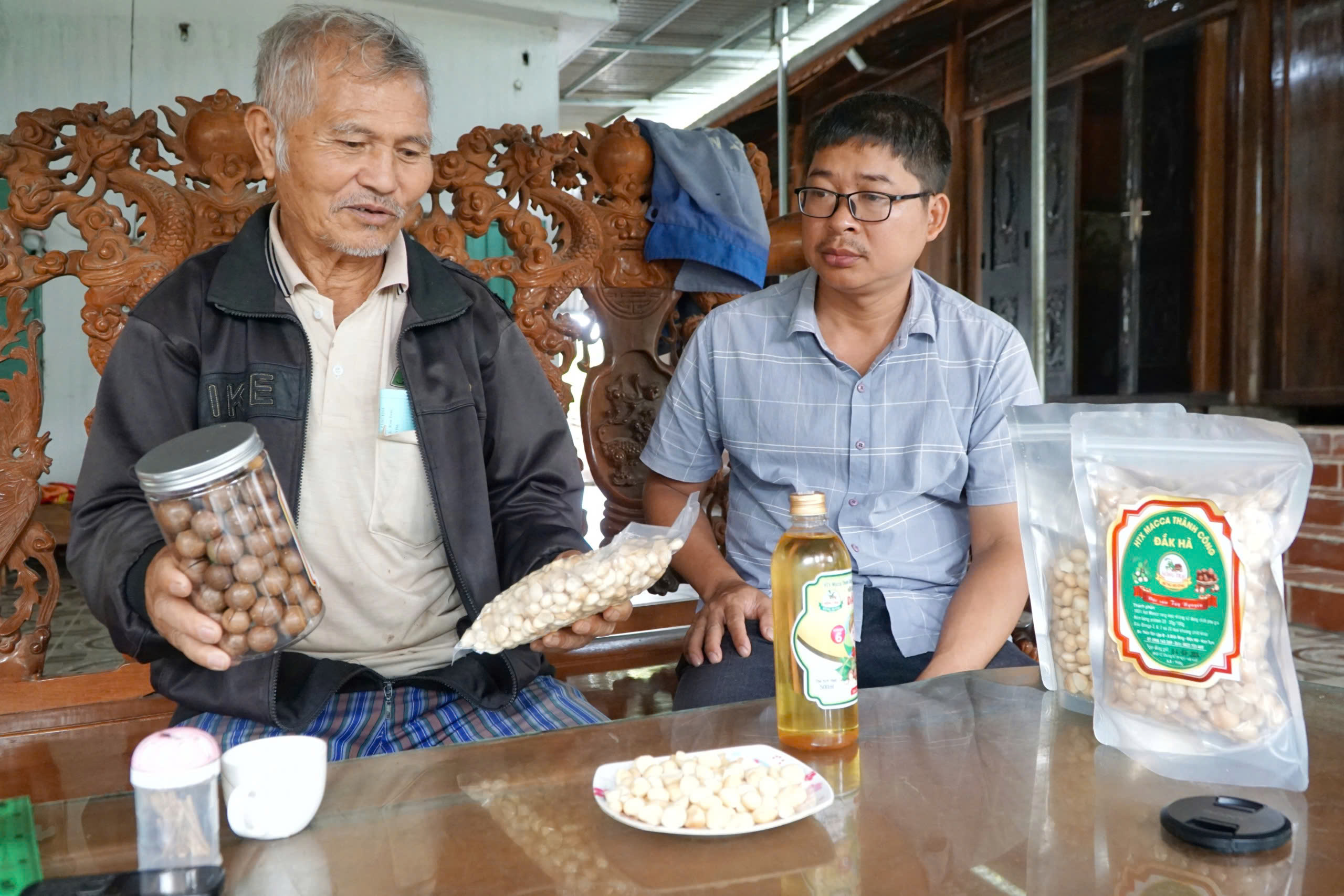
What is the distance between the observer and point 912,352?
1798 mm

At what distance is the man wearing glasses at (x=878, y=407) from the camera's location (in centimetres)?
173

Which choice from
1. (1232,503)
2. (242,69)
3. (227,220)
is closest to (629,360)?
(227,220)

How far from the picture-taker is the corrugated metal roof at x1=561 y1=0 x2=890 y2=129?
5.71 meters

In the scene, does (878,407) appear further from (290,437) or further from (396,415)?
(290,437)

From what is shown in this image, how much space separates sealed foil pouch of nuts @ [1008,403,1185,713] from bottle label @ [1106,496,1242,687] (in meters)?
0.10

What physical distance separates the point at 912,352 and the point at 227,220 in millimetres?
1146

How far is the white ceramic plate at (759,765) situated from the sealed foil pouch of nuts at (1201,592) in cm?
31

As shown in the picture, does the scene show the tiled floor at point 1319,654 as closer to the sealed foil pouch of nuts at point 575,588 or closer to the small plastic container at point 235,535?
the sealed foil pouch of nuts at point 575,588

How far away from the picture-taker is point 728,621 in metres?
1.58

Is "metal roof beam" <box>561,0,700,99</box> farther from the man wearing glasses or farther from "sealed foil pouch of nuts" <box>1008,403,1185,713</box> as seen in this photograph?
"sealed foil pouch of nuts" <box>1008,403,1185,713</box>

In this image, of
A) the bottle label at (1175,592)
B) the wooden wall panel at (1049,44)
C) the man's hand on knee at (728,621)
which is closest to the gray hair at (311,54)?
the man's hand on knee at (728,621)

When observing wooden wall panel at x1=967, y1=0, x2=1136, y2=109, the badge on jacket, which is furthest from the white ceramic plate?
wooden wall panel at x1=967, y1=0, x2=1136, y2=109

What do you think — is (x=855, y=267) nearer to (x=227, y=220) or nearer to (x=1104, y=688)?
(x=1104, y=688)

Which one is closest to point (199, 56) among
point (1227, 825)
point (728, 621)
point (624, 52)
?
point (728, 621)
